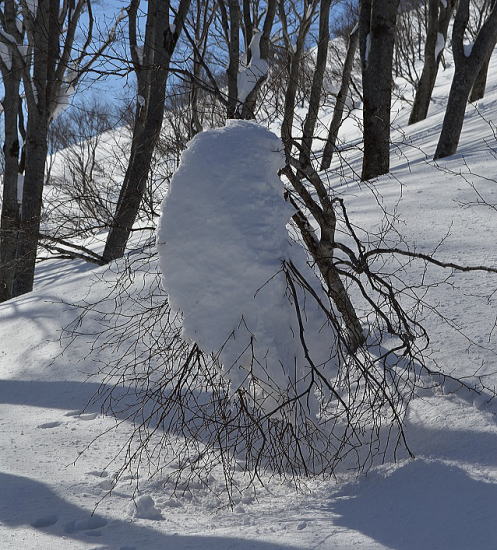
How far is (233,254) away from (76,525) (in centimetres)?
142

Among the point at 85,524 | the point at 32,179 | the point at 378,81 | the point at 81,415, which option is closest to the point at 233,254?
the point at 85,524

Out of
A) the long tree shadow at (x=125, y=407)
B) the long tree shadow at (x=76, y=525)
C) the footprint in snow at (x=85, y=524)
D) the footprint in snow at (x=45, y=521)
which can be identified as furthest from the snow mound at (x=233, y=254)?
the footprint in snow at (x=45, y=521)

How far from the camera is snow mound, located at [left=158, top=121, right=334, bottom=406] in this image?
Answer: 2906mm

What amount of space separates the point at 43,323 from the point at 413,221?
11.2 ft

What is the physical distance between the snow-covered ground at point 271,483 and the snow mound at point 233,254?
0.63 meters

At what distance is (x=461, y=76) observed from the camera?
744 centimetres

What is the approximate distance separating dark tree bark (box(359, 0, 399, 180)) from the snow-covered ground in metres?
2.18

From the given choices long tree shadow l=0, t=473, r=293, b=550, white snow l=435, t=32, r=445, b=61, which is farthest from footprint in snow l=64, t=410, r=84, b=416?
white snow l=435, t=32, r=445, b=61

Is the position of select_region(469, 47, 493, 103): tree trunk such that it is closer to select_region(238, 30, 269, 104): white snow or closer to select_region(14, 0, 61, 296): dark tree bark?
select_region(238, 30, 269, 104): white snow

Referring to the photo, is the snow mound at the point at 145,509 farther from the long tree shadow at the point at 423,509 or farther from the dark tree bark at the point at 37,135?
the dark tree bark at the point at 37,135

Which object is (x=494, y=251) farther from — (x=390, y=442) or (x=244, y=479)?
(x=244, y=479)

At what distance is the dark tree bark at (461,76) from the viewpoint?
7.34 m

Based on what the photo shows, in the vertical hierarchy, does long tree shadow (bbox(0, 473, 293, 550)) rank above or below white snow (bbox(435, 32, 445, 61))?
below

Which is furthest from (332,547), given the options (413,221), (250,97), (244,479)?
(250,97)
